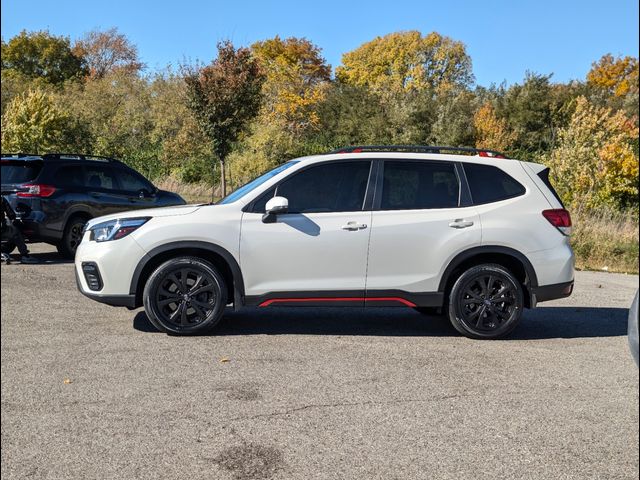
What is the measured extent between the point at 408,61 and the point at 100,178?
187 feet

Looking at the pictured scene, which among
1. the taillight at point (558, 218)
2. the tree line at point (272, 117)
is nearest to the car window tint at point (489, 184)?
the taillight at point (558, 218)

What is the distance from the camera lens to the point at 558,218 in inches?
286

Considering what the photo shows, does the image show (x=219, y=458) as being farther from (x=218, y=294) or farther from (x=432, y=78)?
(x=432, y=78)

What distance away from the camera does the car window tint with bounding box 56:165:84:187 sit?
12.2 metres

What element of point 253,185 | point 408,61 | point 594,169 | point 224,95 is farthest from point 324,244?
point 408,61

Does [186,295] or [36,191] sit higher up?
[36,191]

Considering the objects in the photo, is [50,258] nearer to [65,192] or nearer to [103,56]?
[65,192]

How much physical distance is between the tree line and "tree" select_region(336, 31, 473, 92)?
130cm

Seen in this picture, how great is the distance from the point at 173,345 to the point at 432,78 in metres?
58.0

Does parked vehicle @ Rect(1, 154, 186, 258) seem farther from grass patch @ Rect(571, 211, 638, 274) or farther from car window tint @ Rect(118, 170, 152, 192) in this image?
grass patch @ Rect(571, 211, 638, 274)

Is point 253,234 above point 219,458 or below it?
above

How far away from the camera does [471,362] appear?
622cm

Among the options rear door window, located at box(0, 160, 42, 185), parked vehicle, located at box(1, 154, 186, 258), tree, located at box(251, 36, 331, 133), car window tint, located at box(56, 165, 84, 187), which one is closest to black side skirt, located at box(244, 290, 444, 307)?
parked vehicle, located at box(1, 154, 186, 258)

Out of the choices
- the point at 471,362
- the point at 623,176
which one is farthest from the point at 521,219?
the point at 623,176
